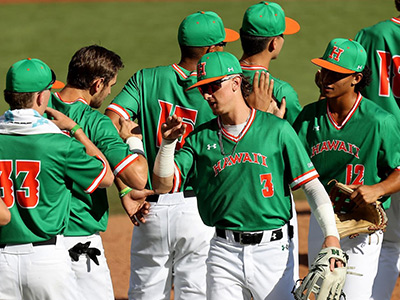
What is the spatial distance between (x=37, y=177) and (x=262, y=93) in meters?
1.78

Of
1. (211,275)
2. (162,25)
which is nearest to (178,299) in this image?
(211,275)

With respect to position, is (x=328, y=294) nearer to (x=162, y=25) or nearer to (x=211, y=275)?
(x=211, y=275)

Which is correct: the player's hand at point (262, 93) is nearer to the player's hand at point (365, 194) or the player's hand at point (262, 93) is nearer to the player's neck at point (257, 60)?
the player's neck at point (257, 60)

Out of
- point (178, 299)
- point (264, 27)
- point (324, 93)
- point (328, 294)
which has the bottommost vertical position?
point (178, 299)

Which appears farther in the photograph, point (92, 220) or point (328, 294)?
point (92, 220)

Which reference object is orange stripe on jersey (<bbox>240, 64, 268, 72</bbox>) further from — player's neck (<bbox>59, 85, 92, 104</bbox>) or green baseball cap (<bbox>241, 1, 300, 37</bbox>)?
player's neck (<bbox>59, 85, 92, 104</bbox>)

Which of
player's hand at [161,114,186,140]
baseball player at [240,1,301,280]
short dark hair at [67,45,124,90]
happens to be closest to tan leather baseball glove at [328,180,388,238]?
baseball player at [240,1,301,280]

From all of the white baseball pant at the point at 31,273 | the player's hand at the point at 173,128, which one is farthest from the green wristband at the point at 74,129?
the white baseball pant at the point at 31,273

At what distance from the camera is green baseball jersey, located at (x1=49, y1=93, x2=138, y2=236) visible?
521cm

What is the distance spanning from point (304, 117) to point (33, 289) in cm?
225

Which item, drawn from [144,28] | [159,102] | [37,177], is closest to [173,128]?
[37,177]

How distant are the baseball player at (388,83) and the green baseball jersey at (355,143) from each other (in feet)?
2.76

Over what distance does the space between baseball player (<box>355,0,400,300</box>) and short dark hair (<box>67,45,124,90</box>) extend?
2.21 m

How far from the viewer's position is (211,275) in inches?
200
